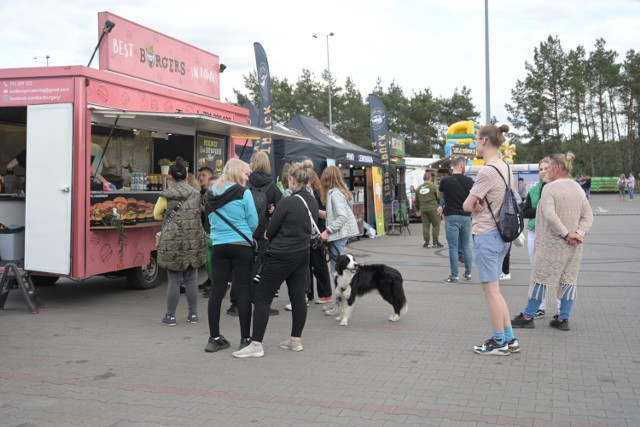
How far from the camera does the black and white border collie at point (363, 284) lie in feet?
22.1

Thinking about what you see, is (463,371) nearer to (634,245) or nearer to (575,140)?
(634,245)

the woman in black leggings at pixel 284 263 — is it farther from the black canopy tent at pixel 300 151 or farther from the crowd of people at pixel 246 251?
the black canopy tent at pixel 300 151

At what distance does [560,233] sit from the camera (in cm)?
600

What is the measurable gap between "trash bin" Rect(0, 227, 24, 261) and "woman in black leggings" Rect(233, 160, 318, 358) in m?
4.07

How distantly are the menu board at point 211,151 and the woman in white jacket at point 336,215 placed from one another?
10.5ft

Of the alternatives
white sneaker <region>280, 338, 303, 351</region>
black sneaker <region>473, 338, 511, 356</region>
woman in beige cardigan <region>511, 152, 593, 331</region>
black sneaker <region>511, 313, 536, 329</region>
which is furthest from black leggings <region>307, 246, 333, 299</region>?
black sneaker <region>473, 338, 511, 356</region>

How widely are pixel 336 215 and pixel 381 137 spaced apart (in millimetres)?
11527

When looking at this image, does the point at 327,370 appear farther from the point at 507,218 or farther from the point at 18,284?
the point at 18,284

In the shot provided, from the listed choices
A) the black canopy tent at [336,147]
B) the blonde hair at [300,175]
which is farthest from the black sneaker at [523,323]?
the black canopy tent at [336,147]

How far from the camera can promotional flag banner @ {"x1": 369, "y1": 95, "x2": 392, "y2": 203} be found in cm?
1830

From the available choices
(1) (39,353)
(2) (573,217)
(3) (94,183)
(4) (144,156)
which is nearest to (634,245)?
(2) (573,217)

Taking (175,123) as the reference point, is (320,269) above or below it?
below

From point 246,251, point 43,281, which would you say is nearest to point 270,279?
point 246,251

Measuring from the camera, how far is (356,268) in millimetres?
6695
